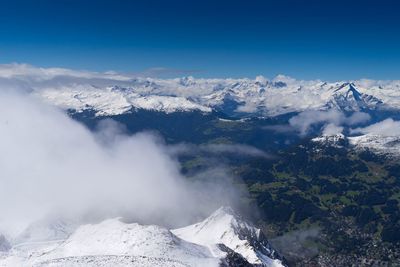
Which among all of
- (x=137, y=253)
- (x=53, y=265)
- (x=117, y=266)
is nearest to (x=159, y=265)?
(x=117, y=266)

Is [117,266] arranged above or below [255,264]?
above

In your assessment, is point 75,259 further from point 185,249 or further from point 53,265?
point 185,249

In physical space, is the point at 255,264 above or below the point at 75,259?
below

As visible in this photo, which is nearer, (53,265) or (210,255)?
(53,265)

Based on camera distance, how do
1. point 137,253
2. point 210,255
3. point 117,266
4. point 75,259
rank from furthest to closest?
1. point 210,255
2. point 137,253
3. point 75,259
4. point 117,266

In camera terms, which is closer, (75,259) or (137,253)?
(75,259)

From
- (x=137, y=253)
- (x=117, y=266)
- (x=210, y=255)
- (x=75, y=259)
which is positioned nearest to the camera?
(x=117, y=266)

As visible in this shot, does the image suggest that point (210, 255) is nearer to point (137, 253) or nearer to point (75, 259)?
point (137, 253)

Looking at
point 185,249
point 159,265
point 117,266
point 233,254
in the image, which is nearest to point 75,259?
point 117,266
